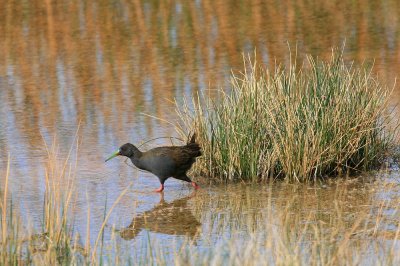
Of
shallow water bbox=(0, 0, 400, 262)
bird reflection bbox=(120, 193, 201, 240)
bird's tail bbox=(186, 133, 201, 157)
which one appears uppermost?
bird's tail bbox=(186, 133, 201, 157)

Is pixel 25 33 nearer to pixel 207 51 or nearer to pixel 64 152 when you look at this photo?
pixel 207 51

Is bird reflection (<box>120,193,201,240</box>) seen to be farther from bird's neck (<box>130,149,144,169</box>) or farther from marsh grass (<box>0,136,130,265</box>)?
marsh grass (<box>0,136,130,265</box>)

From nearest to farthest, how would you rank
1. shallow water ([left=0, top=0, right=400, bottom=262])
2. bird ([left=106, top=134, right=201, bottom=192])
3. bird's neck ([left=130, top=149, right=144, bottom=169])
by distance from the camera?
shallow water ([left=0, top=0, right=400, bottom=262])
bird ([left=106, top=134, right=201, bottom=192])
bird's neck ([left=130, top=149, right=144, bottom=169])

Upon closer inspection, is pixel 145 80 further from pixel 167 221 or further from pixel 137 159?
pixel 167 221

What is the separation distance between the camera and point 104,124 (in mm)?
12703

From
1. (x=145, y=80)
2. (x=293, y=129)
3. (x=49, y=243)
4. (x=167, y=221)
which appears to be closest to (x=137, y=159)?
(x=167, y=221)

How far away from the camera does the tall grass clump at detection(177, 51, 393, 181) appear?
384 inches

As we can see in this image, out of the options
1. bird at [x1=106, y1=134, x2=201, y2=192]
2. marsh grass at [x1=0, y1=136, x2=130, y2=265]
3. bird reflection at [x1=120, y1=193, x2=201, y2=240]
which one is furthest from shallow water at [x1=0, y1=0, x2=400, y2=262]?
marsh grass at [x1=0, y1=136, x2=130, y2=265]

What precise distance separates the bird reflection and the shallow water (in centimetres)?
2

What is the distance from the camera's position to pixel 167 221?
8.77m

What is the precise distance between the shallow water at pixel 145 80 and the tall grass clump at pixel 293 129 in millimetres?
266

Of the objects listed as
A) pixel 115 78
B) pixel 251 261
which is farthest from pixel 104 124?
pixel 251 261

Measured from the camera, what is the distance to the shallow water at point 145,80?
8.99 m

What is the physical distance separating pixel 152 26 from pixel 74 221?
41.1 feet
